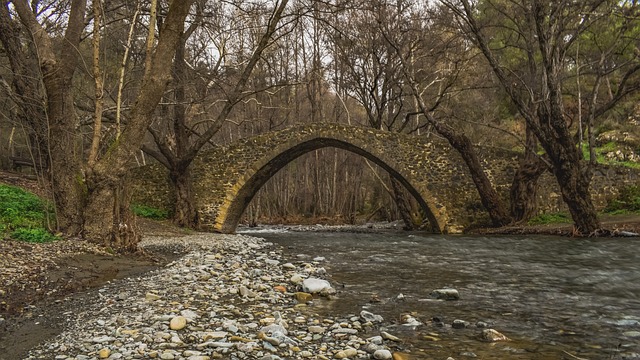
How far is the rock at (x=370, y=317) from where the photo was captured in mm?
3938

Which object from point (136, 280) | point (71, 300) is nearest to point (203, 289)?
point (136, 280)

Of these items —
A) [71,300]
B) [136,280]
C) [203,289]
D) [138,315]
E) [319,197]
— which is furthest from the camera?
[319,197]

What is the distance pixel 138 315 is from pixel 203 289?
117 centimetres

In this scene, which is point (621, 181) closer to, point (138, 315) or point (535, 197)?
point (535, 197)

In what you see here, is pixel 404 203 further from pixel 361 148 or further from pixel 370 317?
pixel 370 317

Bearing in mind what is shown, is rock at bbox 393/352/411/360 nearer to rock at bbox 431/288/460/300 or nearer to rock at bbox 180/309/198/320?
rock at bbox 180/309/198/320

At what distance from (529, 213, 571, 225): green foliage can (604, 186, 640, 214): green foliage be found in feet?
6.14

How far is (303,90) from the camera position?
26562 millimetres

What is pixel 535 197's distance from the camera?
14.9 meters

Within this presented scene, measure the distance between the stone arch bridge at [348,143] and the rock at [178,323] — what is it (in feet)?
38.4

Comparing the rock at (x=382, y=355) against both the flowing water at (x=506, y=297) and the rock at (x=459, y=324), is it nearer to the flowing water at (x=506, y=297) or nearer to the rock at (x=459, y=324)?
the flowing water at (x=506, y=297)

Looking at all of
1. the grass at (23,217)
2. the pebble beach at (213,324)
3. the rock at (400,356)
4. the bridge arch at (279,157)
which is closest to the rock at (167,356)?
the pebble beach at (213,324)

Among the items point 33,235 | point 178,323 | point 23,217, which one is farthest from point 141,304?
point 23,217

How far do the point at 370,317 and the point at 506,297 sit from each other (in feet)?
6.24
